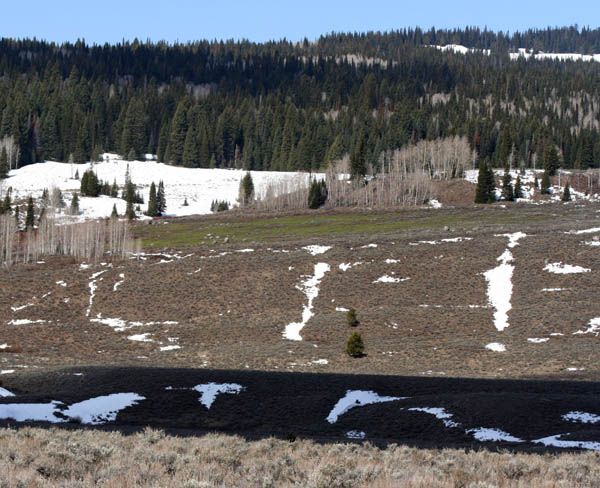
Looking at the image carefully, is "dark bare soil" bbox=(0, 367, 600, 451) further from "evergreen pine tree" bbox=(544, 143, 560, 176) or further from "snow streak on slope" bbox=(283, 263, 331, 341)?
"evergreen pine tree" bbox=(544, 143, 560, 176)

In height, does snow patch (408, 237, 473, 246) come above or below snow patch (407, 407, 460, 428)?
above

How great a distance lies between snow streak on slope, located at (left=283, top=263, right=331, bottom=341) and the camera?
6781 centimetres

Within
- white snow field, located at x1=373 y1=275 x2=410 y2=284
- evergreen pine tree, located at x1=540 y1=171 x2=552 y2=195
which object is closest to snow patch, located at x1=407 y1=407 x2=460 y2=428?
white snow field, located at x1=373 y1=275 x2=410 y2=284

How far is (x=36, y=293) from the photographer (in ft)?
270

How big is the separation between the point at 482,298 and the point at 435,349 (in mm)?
16794

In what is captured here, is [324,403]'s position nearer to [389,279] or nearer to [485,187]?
[389,279]

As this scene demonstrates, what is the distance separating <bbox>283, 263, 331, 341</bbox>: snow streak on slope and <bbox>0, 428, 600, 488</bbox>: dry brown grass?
44.5 m

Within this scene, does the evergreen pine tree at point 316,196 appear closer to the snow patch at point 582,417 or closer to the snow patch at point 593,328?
the snow patch at point 593,328

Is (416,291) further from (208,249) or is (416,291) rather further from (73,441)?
(73,441)

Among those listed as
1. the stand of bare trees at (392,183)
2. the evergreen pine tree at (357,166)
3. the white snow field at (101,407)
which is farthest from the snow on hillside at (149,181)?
the white snow field at (101,407)

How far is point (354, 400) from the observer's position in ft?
114

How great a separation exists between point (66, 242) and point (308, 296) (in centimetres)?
3727

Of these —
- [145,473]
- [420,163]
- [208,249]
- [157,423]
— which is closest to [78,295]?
[208,249]

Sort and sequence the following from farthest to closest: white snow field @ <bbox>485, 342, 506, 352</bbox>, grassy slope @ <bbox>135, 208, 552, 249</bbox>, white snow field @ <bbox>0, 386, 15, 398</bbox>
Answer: grassy slope @ <bbox>135, 208, 552, 249</bbox> → white snow field @ <bbox>485, 342, 506, 352</bbox> → white snow field @ <bbox>0, 386, 15, 398</bbox>
